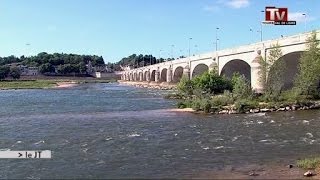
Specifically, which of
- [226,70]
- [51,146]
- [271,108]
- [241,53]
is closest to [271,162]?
[51,146]

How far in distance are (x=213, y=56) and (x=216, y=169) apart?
7175cm

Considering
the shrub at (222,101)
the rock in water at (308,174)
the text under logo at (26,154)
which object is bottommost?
the rock in water at (308,174)

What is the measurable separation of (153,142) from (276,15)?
144 ft

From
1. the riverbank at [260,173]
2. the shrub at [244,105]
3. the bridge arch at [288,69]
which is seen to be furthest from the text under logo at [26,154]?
the bridge arch at [288,69]

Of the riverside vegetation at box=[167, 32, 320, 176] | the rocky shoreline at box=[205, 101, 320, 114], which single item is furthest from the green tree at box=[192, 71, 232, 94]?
the rocky shoreline at box=[205, 101, 320, 114]

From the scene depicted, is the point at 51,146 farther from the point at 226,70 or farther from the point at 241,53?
the point at 226,70

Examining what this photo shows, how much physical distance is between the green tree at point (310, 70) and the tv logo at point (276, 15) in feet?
45.0

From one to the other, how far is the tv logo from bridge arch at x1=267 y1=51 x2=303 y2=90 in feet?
21.6

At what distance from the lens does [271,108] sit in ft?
179

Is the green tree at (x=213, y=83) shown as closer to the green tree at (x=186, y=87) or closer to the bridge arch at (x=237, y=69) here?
the green tree at (x=186, y=87)

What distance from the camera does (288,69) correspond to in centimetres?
6969

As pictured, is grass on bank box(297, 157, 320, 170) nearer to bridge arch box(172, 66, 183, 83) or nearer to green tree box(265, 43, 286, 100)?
green tree box(265, 43, 286, 100)

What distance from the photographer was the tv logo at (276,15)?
70.9 meters

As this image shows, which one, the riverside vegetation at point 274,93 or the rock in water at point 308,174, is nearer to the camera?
the rock in water at point 308,174
